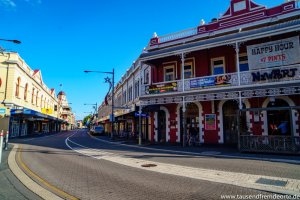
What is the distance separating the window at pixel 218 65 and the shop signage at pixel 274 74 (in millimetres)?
3758

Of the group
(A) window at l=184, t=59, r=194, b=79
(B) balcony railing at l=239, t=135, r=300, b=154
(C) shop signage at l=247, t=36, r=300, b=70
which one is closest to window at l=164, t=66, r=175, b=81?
(A) window at l=184, t=59, r=194, b=79

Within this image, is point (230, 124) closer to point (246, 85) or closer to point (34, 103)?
point (246, 85)

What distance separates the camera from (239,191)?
572cm

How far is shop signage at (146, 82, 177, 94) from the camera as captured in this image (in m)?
18.2

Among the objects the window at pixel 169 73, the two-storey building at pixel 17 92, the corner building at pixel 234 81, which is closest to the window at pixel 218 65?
the corner building at pixel 234 81

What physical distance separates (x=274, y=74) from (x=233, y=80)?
254cm

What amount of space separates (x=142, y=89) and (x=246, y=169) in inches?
492

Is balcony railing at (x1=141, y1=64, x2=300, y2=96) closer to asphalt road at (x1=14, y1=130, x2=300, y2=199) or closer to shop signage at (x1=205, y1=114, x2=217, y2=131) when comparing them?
shop signage at (x1=205, y1=114, x2=217, y2=131)

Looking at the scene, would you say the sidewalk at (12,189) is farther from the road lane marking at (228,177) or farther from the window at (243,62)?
the window at (243,62)

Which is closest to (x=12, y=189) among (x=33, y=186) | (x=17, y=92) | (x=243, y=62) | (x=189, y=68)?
(x=33, y=186)

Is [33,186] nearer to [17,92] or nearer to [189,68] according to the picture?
[189,68]

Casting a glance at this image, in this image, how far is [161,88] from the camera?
1875cm

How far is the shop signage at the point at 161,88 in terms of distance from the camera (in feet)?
59.9

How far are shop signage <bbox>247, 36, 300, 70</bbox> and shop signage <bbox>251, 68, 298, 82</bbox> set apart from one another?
96cm
